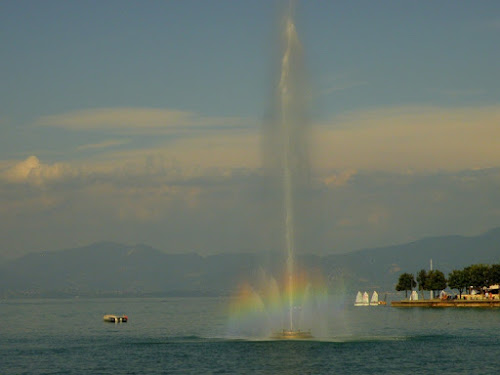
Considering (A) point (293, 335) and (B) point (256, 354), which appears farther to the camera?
(A) point (293, 335)

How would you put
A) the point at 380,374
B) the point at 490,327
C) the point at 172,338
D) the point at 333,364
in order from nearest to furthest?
the point at 380,374, the point at 333,364, the point at 172,338, the point at 490,327

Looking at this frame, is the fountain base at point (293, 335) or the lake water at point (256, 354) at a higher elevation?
the fountain base at point (293, 335)

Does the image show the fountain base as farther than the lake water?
Yes

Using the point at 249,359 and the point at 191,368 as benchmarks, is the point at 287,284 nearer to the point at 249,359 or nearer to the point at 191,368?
the point at 249,359

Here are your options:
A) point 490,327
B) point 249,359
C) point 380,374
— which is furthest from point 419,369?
point 490,327

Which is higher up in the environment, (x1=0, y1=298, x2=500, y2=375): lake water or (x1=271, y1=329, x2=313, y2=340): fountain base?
(x1=271, y1=329, x2=313, y2=340): fountain base

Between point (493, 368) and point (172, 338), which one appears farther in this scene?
point (172, 338)

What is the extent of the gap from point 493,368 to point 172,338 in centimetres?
5139

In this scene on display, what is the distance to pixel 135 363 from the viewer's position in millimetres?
82750

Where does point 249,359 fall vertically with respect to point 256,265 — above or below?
below

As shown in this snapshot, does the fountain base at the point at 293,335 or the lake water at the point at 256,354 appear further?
the fountain base at the point at 293,335

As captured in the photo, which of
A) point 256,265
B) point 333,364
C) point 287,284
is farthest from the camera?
point 256,265

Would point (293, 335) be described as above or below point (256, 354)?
above

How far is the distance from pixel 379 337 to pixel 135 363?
39.0 m
